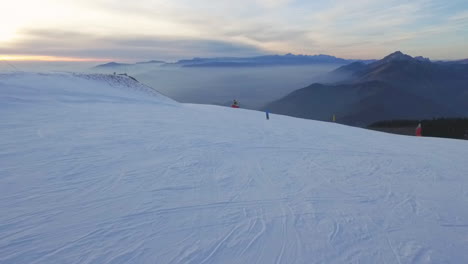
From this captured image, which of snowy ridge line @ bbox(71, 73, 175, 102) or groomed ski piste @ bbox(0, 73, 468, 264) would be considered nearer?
groomed ski piste @ bbox(0, 73, 468, 264)

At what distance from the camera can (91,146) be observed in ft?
24.1

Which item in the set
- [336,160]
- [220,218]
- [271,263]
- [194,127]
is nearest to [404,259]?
[271,263]

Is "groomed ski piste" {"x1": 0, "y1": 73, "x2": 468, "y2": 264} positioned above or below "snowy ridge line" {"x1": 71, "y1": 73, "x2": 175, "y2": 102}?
below

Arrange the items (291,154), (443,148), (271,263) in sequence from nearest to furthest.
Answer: (271,263), (291,154), (443,148)

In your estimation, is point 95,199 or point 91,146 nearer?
point 95,199

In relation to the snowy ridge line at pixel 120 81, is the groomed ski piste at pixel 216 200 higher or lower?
lower

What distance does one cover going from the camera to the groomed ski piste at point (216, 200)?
3.50 m

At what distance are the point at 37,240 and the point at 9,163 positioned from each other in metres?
3.31

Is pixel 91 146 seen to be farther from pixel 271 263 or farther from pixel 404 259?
pixel 404 259

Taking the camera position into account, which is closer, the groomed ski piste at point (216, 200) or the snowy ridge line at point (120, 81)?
the groomed ski piste at point (216, 200)

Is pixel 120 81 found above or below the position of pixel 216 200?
above

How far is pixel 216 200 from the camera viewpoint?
15.6 feet

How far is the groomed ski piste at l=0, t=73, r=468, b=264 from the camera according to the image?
3500mm

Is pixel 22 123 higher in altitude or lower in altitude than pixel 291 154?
higher
